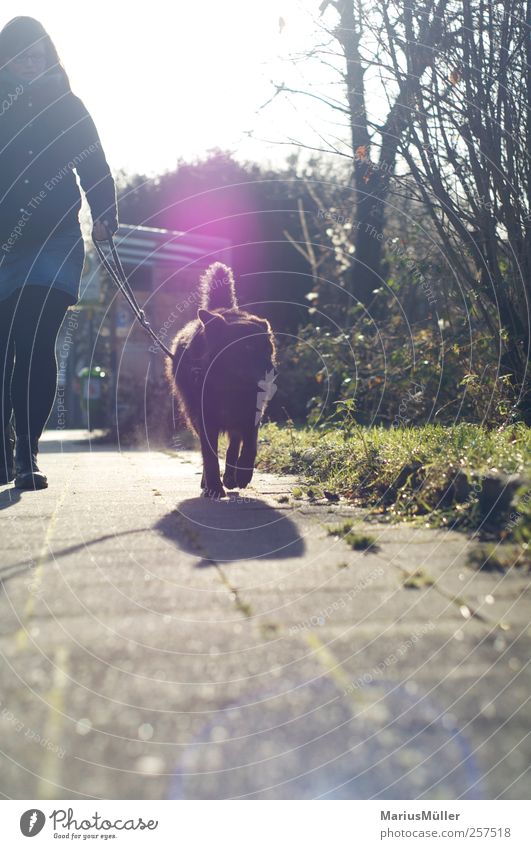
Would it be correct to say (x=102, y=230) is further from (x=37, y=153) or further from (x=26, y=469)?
(x=26, y=469)

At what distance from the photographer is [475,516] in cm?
337

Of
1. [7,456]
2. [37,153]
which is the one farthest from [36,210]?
[7,456]

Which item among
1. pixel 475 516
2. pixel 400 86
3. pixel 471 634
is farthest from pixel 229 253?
pixel 471 634

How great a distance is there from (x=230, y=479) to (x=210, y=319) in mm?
988

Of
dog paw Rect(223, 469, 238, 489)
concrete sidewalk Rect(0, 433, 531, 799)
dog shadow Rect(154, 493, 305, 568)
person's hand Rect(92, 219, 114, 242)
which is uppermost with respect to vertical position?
person's hand Rect(92, 219, 114, 242)

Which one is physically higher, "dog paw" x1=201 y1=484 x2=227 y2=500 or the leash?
the leash

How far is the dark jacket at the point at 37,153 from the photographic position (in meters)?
5.15

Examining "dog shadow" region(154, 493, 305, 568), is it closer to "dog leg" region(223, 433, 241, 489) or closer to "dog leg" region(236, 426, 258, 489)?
"dog leg" region(236, 426, 258, 489)

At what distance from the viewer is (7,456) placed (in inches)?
217

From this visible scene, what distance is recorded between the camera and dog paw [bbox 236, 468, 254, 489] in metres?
5.13

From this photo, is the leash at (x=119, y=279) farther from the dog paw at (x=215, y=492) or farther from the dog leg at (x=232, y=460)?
the dog paw at (x=215, y=492)

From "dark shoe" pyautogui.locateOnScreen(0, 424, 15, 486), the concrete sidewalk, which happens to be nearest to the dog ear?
"dark shoe" pyautogui.locateOnScreen(0, 424, 15, 486)

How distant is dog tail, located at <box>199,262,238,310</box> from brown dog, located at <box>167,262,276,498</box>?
906 mm

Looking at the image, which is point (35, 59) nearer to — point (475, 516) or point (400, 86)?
point (400, 86)
